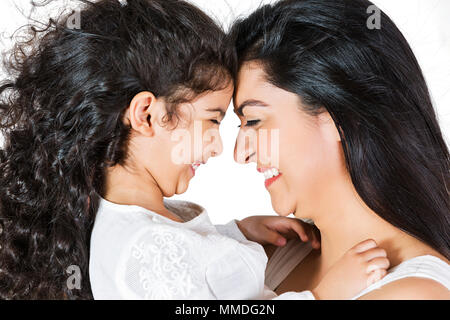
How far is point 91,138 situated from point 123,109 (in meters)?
0.11

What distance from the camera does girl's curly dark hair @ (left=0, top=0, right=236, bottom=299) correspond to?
1676 millimetres

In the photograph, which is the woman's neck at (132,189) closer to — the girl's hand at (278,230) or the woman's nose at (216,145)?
the woman's nose at (216,145)

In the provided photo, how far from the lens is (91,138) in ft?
5.50

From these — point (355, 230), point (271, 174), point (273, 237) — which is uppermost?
point (271, 174)

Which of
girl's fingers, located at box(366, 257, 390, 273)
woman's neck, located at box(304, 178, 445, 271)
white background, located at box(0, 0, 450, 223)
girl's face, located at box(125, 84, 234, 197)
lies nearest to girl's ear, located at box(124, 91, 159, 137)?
girl's face, located at box(125, 84, 234, 197)

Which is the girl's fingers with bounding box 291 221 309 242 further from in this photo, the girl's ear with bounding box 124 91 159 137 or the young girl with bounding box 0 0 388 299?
the girl's ear with bounding box 124 91 159 137

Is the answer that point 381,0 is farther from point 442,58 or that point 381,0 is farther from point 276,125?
point 276,125

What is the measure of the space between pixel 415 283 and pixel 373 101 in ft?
1.60

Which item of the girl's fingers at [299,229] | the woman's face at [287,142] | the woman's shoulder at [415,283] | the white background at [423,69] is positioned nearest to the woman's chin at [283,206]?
the woman's face at [287,142]

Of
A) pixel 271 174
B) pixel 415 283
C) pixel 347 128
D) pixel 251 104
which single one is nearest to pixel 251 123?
pixel 251 104

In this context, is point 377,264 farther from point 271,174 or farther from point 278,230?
point 278,230

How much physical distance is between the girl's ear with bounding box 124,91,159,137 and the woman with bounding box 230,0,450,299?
0.26 metres

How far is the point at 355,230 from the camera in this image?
180 centimetres
